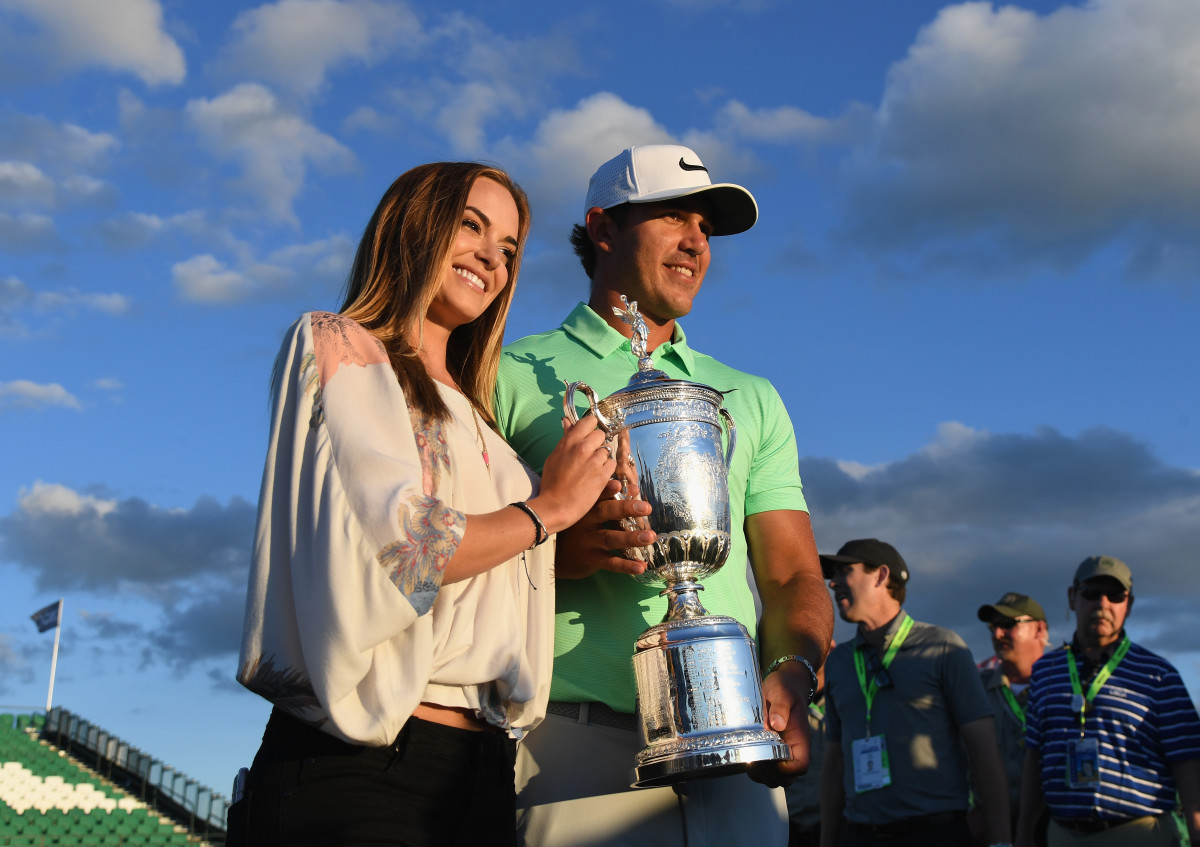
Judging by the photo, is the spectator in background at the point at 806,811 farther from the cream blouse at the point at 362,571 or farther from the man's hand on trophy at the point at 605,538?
the cream blouse at the point at 362,571

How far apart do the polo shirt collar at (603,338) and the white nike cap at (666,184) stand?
33 centimetres

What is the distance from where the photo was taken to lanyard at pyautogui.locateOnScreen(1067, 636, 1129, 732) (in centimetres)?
614

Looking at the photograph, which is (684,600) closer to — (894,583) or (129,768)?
(894,583)

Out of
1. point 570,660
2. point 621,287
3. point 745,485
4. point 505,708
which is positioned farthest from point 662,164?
point 505,708

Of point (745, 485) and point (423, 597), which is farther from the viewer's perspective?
point (745, 485)

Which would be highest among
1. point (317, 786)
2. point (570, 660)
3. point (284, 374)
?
point (284, 374)

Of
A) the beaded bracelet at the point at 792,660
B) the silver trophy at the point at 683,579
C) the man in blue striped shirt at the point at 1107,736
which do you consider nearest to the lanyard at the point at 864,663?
the man in blue striped shirt at the point at 1107,736

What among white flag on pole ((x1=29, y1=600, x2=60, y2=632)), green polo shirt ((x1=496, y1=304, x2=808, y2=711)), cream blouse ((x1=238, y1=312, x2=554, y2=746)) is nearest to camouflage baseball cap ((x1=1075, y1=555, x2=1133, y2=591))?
green polo shirt ((x1=496, y1=304, x2=808, y2=711))

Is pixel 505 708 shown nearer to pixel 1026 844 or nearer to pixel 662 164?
pixel 662 164

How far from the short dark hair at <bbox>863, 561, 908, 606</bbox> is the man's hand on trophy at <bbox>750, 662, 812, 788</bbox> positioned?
4.46m

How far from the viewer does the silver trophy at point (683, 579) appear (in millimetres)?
2467

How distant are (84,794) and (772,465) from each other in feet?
86.2

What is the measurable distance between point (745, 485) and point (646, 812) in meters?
0.94

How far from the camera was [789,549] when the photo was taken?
3152mm
